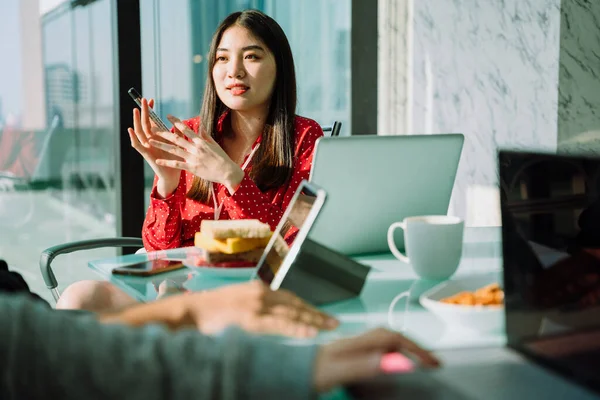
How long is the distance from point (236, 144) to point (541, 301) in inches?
62.9

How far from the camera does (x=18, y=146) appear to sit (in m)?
3.17

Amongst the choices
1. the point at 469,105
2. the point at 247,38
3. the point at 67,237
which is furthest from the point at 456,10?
the point at 67,237

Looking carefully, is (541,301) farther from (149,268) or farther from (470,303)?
(149,268)

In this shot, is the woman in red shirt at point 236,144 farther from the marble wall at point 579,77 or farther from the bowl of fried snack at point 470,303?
the marble wall at point 579,77

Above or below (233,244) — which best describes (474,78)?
above

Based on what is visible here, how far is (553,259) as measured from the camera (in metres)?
0.84

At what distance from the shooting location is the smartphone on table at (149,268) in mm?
1495

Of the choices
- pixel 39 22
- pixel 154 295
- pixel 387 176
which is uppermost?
pixel 39 22

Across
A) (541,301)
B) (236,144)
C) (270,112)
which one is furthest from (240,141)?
(541,301)

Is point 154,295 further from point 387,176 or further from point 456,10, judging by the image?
point 456,10

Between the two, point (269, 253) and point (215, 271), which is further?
point (215, 271)

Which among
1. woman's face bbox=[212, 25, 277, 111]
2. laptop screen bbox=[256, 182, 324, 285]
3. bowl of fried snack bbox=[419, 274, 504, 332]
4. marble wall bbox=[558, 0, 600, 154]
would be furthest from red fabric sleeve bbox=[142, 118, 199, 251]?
marble wall bbox=[558, 0, 600, 154]

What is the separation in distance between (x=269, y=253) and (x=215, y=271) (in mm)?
185

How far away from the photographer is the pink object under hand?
0.80 meters
